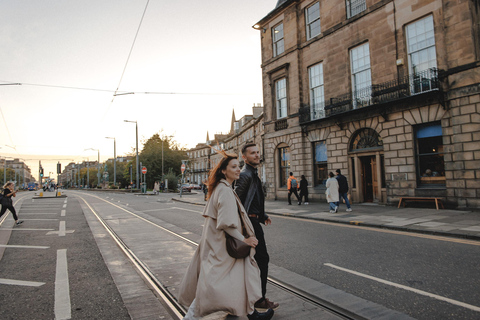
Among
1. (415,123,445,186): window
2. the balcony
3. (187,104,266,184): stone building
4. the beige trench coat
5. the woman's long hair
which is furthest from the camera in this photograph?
(187,104,266,184): stone building

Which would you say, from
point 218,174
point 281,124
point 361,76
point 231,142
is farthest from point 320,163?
point 231,142

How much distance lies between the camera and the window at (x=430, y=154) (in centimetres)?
1270

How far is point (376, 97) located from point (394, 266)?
11.7 m

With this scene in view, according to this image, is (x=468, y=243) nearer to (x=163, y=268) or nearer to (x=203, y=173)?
(x=163, y=268)

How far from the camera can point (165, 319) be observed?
11.0ft

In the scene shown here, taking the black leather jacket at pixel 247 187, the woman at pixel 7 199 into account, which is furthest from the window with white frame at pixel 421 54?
the woman at pixel 7 199

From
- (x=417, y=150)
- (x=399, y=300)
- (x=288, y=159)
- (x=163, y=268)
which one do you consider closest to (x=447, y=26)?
(x=417, y=150)

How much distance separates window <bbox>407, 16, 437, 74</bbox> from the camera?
1305cm

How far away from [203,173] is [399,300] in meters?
80.4

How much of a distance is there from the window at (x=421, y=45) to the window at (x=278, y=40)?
29.6 ft

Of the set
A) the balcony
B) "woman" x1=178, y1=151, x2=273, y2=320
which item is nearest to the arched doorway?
the balcony

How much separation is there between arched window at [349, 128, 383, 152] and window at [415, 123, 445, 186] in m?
2.00

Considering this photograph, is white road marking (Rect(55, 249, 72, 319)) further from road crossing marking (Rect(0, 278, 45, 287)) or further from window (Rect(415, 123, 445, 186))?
window (Rect(415, 123, 445, 186))

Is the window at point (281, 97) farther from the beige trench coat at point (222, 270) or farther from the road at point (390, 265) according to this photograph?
the beige trench coat at point (222, 270)
